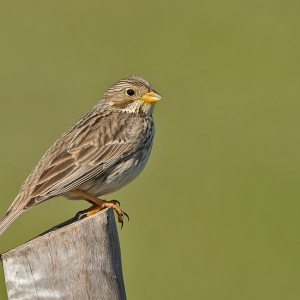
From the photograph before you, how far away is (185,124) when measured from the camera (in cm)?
1717

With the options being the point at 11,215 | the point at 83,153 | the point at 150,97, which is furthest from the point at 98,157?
the point at 150,97

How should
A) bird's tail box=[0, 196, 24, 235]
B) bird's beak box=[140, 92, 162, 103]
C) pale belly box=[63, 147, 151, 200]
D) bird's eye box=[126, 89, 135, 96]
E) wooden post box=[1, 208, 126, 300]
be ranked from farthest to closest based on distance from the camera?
bird's eye box=[126, 89, 135, 96] → bird's beak box=[140, 92, 162, 103] → pale belly box=[63, 147, 151, 200] → bird's tail box=[0, 196, 24, 235] → wooden post box=[1, 208, 126, 300]

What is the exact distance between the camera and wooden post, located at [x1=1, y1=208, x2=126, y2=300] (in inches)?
260

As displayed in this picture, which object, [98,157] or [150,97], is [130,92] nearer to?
[150,97]

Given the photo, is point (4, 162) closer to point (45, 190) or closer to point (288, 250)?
point (288, 250)

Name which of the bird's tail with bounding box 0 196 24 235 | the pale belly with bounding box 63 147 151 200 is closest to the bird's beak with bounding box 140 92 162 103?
the pale belly with bounding box 63 147 151 200

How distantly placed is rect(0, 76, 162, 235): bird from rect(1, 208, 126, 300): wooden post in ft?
4.58

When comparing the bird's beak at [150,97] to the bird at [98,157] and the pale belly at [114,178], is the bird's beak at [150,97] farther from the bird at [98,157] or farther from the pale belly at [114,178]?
the pale belly at [114,178]

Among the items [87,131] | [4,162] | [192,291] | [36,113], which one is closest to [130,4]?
[36,113]

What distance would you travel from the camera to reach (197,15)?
2248 centimetres

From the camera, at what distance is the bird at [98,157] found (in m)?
8.41

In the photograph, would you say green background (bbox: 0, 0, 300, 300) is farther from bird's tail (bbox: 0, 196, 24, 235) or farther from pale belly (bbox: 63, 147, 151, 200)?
bird's tail (bbox: 0, 196, 24, 235)

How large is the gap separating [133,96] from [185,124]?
24.0 ft

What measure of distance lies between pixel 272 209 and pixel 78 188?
662 cm
